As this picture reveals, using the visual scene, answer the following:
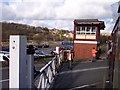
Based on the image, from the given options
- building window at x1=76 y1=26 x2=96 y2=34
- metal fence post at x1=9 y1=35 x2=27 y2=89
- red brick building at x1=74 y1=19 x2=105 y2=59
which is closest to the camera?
metal fence post at x1=9 y1=35 x2=27 y2=89

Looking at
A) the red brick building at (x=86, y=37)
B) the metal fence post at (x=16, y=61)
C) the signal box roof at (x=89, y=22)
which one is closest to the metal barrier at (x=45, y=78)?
the metal fence post at (x=16, y=61)

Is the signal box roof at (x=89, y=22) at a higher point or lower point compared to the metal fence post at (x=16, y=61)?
higher

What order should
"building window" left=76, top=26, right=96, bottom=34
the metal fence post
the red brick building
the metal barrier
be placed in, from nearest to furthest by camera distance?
the metal fence post < the metal barrier < the red brick building < "building window" left=76, top=26, right=96, bottom=34

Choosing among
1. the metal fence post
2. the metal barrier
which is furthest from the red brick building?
the metal fence post

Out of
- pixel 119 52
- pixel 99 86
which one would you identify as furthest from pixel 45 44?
pixel 119 52

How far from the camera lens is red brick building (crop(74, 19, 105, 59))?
38000 mm

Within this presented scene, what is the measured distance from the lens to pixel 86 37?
38.5m

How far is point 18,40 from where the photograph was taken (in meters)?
4.97

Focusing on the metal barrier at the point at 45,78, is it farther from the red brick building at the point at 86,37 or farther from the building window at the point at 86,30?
the building window at the point at 86,30

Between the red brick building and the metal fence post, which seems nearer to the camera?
the metal fence post

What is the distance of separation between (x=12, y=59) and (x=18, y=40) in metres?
0.33

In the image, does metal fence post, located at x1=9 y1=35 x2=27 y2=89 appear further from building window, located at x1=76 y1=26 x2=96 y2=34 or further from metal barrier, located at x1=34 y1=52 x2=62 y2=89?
building window, located at x1=76 y1=26 x2=96 y2=34

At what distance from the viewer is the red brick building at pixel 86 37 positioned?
38000 millimetres

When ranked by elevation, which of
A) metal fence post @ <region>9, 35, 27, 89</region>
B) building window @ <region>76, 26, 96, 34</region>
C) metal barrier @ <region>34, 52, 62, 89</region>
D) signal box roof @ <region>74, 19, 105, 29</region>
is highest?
signal box roof @ <region>74, 19, 105, 29</region>
